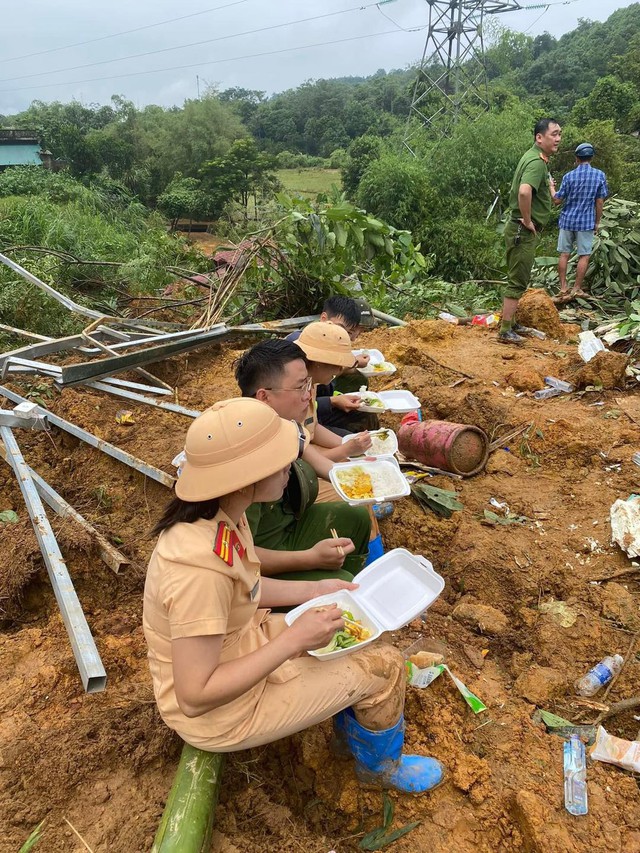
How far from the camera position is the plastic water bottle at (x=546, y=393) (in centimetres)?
520

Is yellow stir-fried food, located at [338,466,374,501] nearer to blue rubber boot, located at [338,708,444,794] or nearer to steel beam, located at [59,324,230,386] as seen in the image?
blue rubber boot, located at [338,708,444,794]

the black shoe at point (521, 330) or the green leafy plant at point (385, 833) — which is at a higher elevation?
the black shoe at point (521, 330)

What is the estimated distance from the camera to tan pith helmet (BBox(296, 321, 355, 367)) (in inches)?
121

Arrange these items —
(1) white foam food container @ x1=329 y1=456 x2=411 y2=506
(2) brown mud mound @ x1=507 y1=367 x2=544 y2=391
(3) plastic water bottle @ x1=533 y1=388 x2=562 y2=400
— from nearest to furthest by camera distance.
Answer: (1) white foam food container @ x1=329 y1=456 x2=411 y2=506 < (3) plastic water bottle @ x1=533 y1=388 x2=562 y2=400 < (2) brown mud mound @ x1=507 y1=367 x2=544 y2=391

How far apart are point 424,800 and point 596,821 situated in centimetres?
59

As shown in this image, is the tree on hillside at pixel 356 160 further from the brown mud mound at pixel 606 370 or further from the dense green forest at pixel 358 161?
the brown mud mound at pixel 606 370

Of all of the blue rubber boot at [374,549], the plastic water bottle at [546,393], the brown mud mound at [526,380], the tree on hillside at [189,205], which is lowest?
the plastic water bottle at [546,393]

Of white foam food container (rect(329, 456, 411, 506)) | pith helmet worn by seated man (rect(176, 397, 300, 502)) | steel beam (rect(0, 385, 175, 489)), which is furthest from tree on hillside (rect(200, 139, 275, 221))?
pith helmet worn by seated man (rect(176, 397, 300, 502))

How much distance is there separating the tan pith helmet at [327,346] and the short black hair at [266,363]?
0.39 metres

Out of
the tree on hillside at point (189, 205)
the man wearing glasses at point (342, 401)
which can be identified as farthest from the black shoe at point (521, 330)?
the tree on hillside at point (189, 205)

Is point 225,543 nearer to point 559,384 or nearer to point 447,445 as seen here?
point 447,445

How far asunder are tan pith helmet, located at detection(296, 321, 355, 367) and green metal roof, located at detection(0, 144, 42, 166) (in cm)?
3271

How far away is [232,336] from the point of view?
20.1 feet

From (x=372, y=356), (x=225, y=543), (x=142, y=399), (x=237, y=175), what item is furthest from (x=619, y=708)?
(x=237, y=175)
